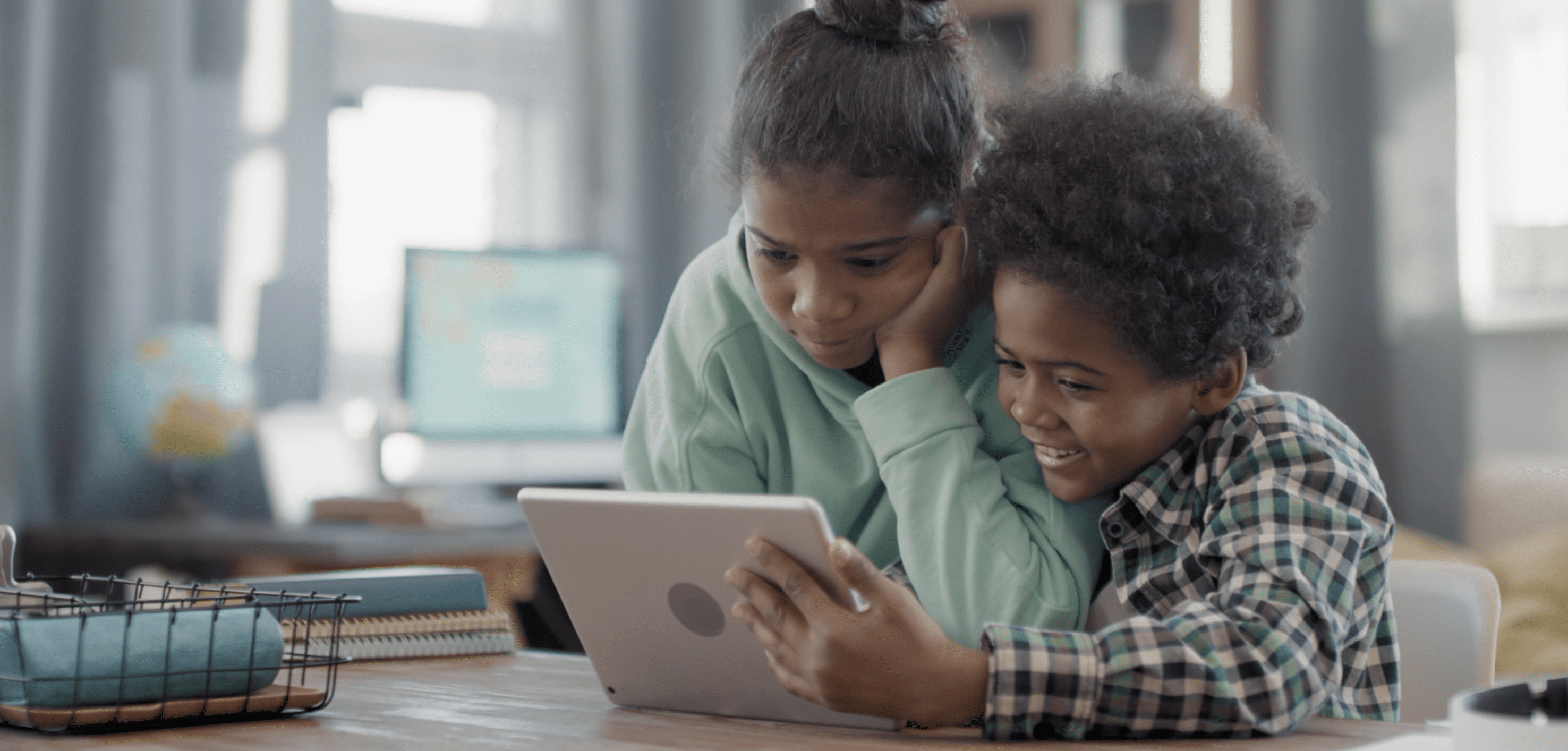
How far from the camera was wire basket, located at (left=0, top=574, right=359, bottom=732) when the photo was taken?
75 centimetres

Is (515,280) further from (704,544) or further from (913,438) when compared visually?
(704,544)

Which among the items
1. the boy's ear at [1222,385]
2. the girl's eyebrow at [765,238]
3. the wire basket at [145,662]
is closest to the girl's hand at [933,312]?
Result: the girl's eyebrow at [765,238]

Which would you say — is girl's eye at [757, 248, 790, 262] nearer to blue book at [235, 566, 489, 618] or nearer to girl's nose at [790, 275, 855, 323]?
girl's nose at [790, 275, 855, 323]

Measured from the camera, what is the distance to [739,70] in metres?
1.21

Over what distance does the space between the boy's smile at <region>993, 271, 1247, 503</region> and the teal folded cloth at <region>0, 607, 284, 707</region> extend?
0.51m

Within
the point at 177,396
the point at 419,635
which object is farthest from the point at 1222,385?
the point at 177,396

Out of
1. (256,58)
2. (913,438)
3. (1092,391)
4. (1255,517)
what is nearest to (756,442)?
(913,438)

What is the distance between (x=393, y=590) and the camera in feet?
3.68

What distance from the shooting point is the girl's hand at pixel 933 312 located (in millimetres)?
1085

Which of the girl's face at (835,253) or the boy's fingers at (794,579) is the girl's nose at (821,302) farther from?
the boy's fingers at (794,579)

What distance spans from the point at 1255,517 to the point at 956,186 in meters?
0.36

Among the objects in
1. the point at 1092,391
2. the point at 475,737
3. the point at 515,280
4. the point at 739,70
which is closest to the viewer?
the point at 475,737

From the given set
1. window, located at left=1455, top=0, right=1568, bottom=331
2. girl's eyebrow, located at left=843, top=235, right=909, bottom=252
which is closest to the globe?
girl's eyebrow, located at left=843, top=235, right=909, bottom=252

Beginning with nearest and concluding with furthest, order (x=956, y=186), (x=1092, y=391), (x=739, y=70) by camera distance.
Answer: (x=1092, y=391)
(x=956, y=186)
(x=739, y=70)
